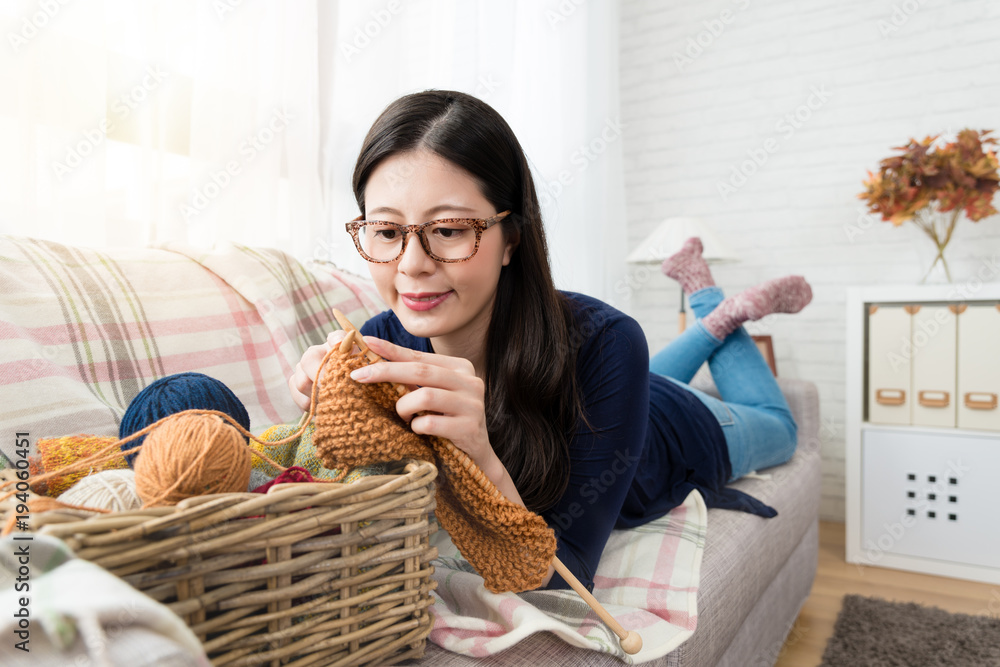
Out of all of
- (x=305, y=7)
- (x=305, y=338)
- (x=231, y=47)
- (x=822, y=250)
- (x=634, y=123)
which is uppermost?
(x=634, y=123)

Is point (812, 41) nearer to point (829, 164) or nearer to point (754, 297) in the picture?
point (829, 164)

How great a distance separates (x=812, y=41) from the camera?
2617 millimetres

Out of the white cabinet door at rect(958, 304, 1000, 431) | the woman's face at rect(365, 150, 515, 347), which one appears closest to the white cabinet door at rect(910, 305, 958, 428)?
the white cabinet door at rect(958, 304, 1000, 431)

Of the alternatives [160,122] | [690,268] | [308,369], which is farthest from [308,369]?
[690,268]

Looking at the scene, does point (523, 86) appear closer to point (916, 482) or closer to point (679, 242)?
point (679, 242)

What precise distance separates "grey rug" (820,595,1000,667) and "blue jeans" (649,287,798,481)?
0.44 meters

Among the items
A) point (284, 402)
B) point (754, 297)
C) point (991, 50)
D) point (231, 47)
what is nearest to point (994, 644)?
point (754, 297)

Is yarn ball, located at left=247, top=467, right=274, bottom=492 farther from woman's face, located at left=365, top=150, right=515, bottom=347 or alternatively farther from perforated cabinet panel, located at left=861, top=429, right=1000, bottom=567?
perforated cabinet panel, located at left=861, top=429, right=1000, bottom=567

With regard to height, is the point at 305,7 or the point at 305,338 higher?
the point at 305,7

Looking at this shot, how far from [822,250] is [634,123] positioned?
3.41ft

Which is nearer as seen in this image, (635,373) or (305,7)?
(635,373)

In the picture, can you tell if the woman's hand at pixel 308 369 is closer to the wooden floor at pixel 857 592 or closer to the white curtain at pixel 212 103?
the white curtain at pixel 212 103

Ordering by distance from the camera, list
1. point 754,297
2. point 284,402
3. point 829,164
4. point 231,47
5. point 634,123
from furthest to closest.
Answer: point 634,123, point 829,164, point 754,297, point 231,47, point 284,402

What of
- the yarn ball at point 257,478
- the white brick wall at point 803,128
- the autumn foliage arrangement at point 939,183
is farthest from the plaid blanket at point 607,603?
the white brick wall at point 803,128
